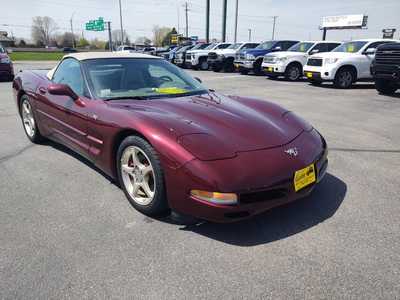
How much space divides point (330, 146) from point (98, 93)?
3.33 meters

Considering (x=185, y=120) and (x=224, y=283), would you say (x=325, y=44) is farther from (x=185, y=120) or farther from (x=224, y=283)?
(x=224, y=283)

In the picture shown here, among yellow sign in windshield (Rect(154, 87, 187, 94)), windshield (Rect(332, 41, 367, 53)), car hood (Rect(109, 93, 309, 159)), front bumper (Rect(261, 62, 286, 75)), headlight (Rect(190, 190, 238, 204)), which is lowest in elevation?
front bumper (Rect(261, 62, 286, 75))

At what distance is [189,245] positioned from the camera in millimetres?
2492

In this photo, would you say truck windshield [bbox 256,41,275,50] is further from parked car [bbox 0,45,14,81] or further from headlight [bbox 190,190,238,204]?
headlight [bbox 190,190,238,204]

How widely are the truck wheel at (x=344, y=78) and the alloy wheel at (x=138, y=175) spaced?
36.1 feet

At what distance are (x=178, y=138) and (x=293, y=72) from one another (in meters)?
13.6

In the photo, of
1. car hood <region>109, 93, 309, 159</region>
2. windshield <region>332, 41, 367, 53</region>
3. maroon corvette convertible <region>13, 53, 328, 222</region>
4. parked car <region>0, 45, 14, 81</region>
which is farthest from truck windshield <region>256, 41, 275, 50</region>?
car hood <region>109, 93, 309, 159</region>

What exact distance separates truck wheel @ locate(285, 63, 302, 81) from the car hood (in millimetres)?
11991

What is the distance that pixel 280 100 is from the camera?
941cm

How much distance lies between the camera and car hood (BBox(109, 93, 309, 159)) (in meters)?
2.61

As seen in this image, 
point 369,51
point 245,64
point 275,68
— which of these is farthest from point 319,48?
point 245,64

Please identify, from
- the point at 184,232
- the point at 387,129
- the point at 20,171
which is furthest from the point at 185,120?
the point at 387,129

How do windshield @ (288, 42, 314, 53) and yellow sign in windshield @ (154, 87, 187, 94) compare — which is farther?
windshield @ (288, 42, 314, 53)

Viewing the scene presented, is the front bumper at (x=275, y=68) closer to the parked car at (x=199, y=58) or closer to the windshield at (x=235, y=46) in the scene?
the windshield at (x=235, y=46)
